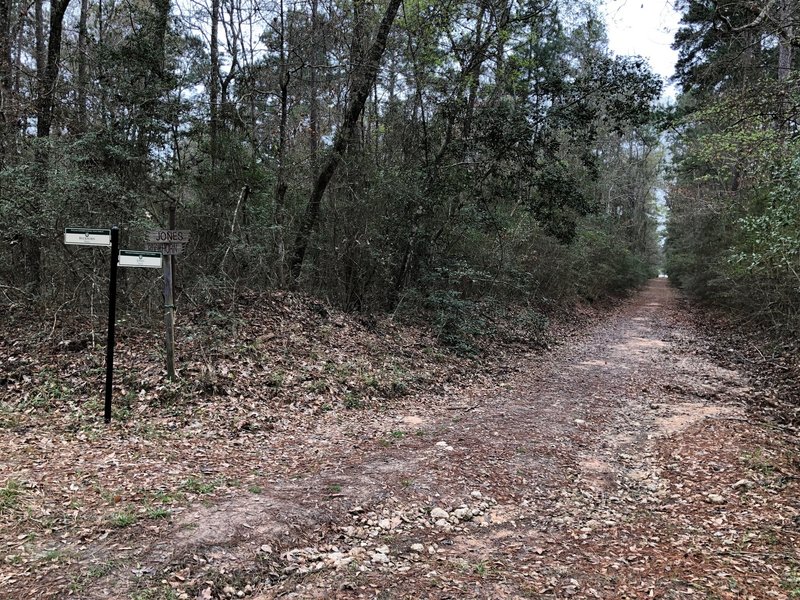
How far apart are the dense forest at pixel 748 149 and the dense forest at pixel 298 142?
1909 mm

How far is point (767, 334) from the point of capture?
14.5 m

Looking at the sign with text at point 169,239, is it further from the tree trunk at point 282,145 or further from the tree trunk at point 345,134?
the tree trunk at point 345,134

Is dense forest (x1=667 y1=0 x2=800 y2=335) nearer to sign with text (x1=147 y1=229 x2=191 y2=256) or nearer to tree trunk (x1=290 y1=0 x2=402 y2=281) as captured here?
tree trunk (x1=290 y1=0 x2=402 y2=281)

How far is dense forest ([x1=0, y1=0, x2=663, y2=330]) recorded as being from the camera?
8797 mm

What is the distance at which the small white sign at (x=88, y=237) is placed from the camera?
587cm

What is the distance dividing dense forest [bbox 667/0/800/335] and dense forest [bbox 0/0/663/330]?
6.26 ft

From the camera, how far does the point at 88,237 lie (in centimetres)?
589

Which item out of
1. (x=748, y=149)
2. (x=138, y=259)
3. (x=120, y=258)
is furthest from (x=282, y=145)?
(x=748, y=149)

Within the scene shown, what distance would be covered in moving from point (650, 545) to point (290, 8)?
13.1 meters

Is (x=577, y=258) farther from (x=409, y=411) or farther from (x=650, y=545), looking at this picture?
(x=650, y=545)

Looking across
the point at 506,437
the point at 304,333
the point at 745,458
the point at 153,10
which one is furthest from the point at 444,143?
the point at 745,458

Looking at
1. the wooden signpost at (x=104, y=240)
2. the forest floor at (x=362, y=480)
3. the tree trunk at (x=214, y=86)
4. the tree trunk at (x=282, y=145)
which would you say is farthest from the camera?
the tree trunk at (x=282, y=145)

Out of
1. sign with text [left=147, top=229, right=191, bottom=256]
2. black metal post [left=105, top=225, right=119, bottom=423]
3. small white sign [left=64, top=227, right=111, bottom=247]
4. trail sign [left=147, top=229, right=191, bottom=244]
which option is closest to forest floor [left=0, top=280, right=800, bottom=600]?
black metal post [left=105, top=225, right=119, bottom=423]

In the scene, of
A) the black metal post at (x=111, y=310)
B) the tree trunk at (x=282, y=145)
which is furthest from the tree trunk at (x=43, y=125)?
the tree trunk at (x=282, y=145)
